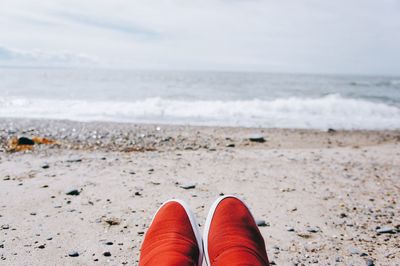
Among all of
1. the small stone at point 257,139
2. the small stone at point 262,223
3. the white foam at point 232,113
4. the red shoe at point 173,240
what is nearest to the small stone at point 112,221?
the red shoe at point 173,240

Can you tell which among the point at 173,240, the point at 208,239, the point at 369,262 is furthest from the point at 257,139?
the point at 173,240

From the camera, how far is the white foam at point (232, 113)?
10.1 metres

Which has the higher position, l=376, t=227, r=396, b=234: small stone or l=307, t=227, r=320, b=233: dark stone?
l=376, t=227, r=396, b=234: small stone

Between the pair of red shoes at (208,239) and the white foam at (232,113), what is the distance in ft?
24.0

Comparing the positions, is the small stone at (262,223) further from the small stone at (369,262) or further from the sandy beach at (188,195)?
the small stone at (369,262)

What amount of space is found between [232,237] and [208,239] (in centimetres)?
16

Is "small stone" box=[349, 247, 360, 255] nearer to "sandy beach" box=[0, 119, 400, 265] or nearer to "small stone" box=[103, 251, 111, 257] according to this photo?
"sandy beach" box=[0, 119, 400, 265]

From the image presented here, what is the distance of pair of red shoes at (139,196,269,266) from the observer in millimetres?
1847

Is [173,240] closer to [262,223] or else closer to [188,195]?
[262,223]

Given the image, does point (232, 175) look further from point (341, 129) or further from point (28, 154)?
point (341, 129)

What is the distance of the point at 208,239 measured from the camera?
6.95 feet

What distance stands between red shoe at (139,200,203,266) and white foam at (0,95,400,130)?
7370 millimetres

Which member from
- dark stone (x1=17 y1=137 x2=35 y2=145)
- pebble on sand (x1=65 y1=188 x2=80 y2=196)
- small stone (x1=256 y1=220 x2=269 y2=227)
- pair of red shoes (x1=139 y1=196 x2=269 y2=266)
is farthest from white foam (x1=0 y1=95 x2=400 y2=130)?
pair of red shoes (x1=139 y1=196 x2=269 y2=266)

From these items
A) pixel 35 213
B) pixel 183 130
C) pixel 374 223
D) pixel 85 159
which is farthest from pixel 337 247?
pixel 183 130
